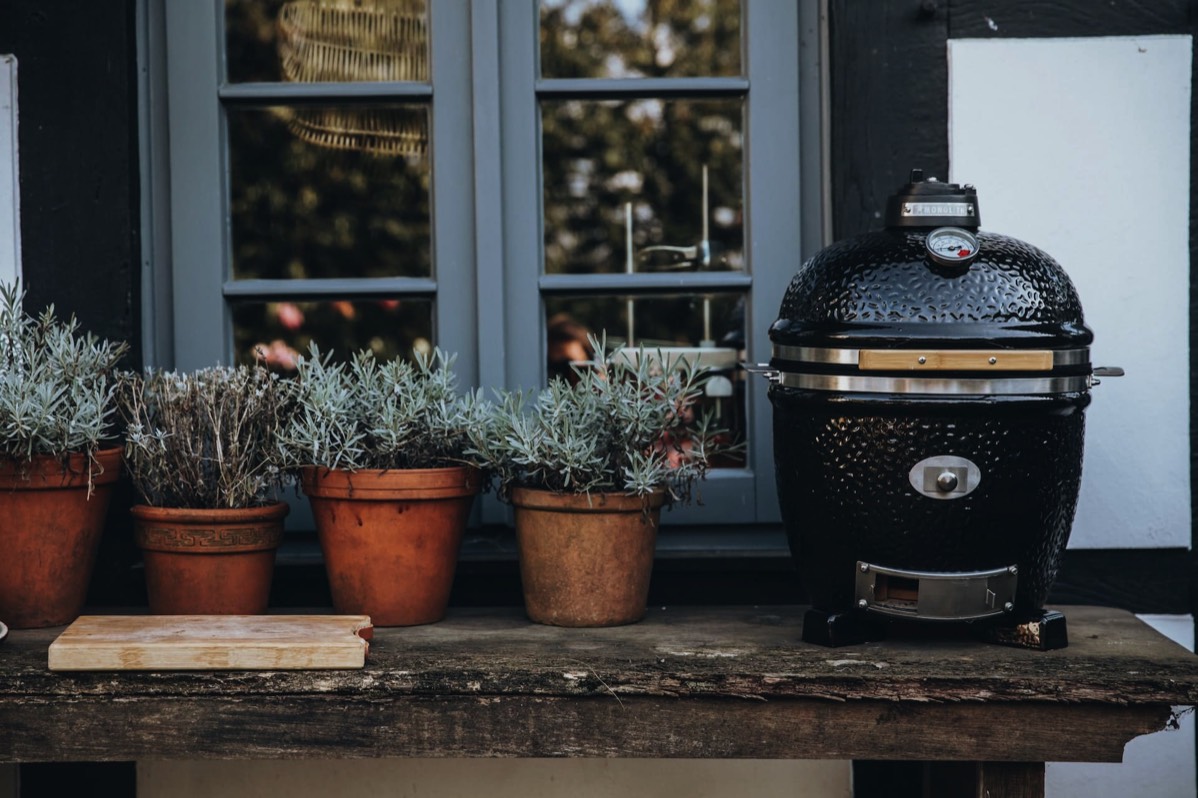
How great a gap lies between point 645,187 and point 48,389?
1.33 meters

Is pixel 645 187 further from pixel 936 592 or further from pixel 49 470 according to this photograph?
pixel 49 470

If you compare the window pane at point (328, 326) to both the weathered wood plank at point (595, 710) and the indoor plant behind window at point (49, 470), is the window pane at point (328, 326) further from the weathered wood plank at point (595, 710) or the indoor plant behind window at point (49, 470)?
the weathered wood plank at point (595, 710)

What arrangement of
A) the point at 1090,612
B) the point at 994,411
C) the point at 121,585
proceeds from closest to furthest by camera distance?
the point at 994,411, the point at 1090,612, the point at 121,585

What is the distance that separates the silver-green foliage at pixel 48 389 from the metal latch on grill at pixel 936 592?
56.5 inches

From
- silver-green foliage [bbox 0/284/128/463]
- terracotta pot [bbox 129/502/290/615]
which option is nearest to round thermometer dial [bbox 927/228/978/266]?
terracotta pot [bbox 129/502/290/615]

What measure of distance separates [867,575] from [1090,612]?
2.11 feet

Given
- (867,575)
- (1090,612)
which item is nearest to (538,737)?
(867,575)

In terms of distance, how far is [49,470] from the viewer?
222cm

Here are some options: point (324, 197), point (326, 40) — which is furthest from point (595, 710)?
point (326, 40)

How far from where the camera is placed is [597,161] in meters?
2.73

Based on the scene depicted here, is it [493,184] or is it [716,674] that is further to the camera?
[493,184]

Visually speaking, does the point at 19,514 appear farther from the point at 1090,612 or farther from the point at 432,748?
the point at 1090,612

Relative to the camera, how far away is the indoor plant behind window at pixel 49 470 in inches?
86.0

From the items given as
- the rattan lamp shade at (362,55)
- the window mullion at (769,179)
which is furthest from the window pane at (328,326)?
the window mullion at (769,179)
